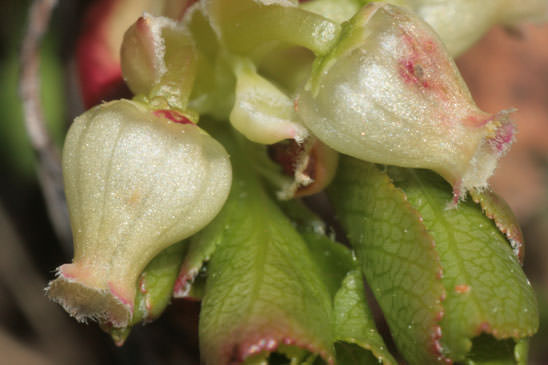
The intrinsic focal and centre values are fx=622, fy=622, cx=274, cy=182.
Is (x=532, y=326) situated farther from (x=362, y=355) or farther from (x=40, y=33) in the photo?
(x=40, y=33)

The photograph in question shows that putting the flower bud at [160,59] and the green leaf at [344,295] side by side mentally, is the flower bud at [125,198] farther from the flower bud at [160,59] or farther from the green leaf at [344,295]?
the green leaf at [344,295]

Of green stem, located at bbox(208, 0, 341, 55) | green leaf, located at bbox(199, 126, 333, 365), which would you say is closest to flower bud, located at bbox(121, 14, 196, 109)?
green stem, located at bbox(208, 0, 341, 55)

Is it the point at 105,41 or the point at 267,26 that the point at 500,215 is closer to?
the point at 267,26

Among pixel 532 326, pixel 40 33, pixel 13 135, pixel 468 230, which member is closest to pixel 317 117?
pixel 468 230

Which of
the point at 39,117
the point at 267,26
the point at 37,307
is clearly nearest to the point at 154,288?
the point at 267,26

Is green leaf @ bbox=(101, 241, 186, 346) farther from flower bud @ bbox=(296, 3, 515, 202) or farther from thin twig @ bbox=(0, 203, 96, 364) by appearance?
thin twig @ bbox=(0, 203, 96, 364)
